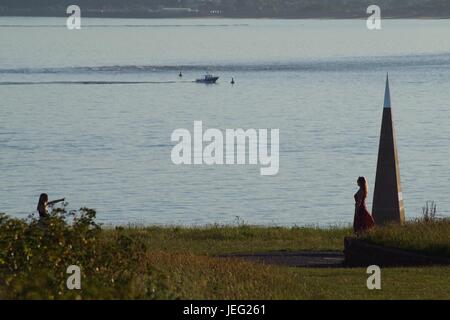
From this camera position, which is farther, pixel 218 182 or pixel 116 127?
pixel 116 127

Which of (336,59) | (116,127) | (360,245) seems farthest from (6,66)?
(360,245)

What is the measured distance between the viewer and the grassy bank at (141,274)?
15562 mm

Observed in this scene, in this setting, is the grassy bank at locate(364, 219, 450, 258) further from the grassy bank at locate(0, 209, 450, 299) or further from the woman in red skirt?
the grassy bank at locate(0, 209, 450, 299)

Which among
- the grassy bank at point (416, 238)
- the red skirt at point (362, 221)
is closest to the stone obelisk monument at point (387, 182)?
the red skirt at point (362, 221)

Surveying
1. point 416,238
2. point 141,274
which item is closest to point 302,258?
point 416,238

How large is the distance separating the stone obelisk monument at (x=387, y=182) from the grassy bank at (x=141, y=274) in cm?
508

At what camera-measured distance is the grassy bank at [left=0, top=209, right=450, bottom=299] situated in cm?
1556

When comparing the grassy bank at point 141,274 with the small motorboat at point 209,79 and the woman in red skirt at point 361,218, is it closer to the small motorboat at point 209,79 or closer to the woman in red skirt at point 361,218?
the woman in red skirt at point 361,218

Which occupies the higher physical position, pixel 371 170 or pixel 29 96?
pixel 29 96

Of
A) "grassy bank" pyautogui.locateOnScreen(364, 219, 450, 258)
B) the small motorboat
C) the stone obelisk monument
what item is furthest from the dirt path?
the small motorboat

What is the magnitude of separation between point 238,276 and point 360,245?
4.76 meters
